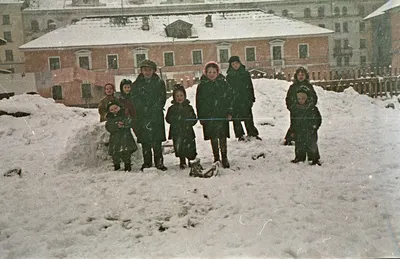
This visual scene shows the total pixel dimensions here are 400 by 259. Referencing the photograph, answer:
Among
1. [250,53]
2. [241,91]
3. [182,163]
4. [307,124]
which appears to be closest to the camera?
[307,124]

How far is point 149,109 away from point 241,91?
139 centimetres

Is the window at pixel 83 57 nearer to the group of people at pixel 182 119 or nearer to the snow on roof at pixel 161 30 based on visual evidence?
the snow on roof at pixel 161 30

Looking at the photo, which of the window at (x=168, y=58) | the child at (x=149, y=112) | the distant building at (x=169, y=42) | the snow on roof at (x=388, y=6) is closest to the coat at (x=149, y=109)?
the child at (x=149, y=112)

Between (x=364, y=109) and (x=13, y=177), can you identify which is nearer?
(x=13, y=177)

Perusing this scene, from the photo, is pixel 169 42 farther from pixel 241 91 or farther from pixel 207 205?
pixel 207 205

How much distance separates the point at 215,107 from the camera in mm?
3547

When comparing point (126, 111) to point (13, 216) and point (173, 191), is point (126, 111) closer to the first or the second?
point (173, 191)

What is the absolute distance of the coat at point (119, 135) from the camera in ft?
11.5

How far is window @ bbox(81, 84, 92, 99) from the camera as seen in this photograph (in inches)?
296

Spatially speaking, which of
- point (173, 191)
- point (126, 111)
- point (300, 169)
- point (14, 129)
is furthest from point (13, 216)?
point (14, 129)

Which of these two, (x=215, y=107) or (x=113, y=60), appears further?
(x=113, y=60)

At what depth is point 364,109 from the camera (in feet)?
21.4

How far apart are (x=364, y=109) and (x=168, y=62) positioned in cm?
419

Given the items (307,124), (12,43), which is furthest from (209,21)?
(307,124)
